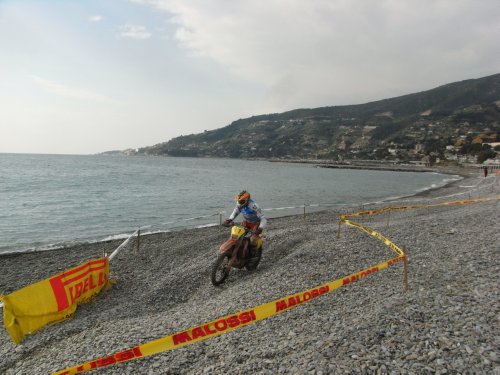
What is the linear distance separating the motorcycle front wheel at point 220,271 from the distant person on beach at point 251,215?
37.0 inches

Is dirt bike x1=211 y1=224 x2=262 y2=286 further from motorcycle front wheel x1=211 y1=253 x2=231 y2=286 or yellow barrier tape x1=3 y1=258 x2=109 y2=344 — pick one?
yellow barrier tape x1=3 y1=258 x2=109 y2=344

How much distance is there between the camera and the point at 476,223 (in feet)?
42.9

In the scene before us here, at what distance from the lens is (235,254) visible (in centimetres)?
864

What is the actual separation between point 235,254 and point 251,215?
3.90ft

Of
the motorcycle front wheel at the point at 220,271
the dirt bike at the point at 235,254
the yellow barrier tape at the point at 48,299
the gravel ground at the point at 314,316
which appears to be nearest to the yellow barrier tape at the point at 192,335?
the gravel ground at the point at 314,316

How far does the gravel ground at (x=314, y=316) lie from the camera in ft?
14.3

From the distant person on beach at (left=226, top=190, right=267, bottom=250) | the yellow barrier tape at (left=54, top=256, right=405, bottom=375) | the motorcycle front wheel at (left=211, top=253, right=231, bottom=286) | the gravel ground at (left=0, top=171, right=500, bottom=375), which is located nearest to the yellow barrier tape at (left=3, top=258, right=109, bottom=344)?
the gravel ground at (left=0, top=171, right=500, bottom=375)

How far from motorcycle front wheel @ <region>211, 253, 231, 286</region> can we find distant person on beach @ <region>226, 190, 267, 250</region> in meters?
0.94

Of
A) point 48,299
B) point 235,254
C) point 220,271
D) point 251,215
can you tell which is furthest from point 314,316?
point 48,299

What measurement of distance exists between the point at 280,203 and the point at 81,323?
91.7 feet

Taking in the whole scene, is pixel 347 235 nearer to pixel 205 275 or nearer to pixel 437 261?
pixel 437 261

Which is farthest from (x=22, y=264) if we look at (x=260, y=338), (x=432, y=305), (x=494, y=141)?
(x=494, y=141)

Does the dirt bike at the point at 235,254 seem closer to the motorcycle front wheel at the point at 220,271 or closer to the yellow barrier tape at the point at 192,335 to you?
the motorcycle front wheel at the point at 220,271

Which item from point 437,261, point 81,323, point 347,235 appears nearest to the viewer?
point 81,323
